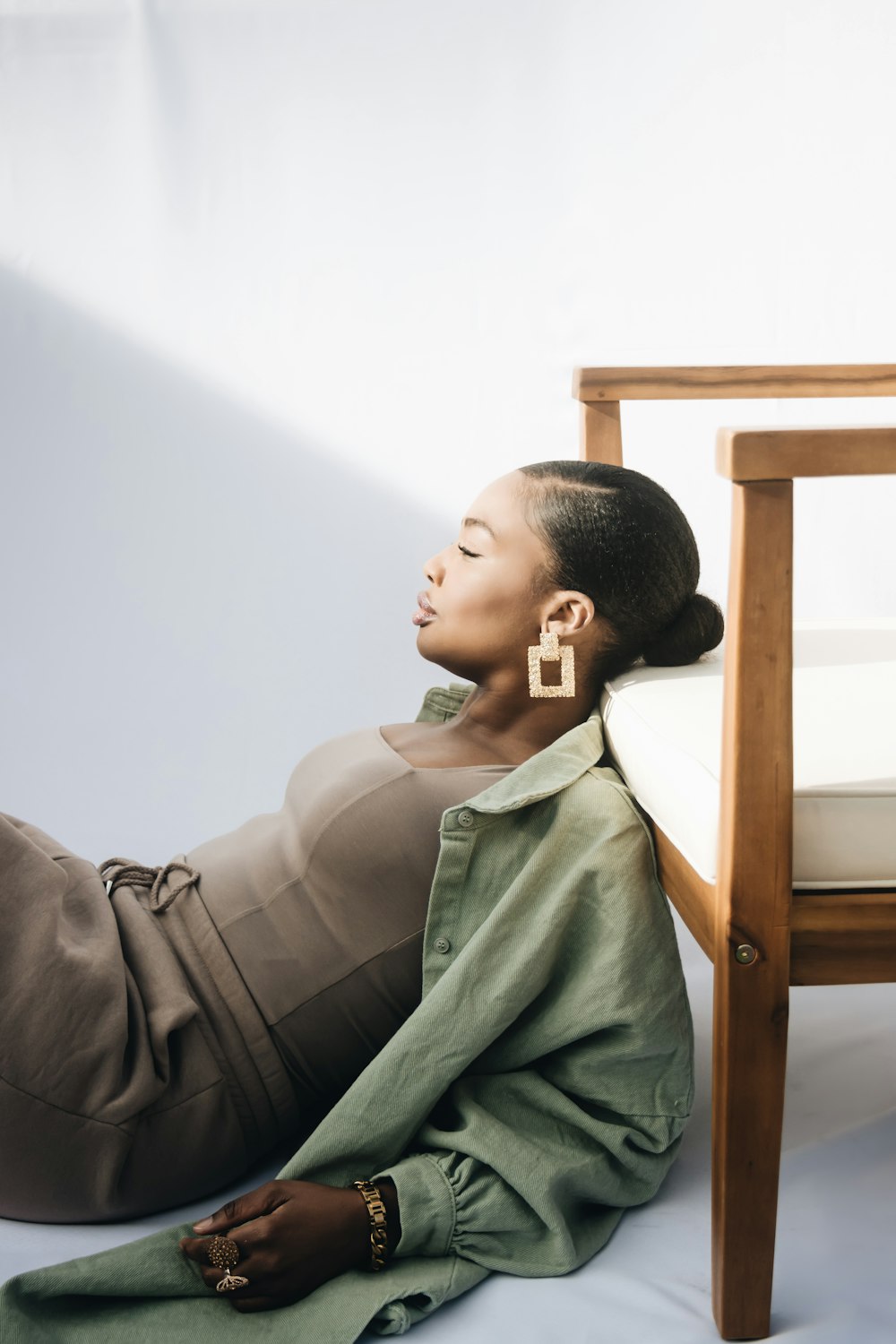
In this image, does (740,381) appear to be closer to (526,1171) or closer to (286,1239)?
(526,1171)

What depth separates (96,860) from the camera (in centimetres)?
221

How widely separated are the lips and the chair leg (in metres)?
0.55

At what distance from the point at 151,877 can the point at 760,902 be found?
676mm

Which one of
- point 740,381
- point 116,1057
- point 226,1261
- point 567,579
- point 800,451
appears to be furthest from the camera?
point 740,381

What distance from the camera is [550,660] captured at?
4.75ft

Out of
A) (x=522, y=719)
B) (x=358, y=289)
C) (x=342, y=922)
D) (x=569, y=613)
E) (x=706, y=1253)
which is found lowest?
(x=706, y=1253)

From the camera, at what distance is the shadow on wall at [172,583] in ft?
8.22

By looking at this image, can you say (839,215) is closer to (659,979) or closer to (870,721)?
(870,721)

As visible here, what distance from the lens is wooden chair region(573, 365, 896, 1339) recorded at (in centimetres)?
100

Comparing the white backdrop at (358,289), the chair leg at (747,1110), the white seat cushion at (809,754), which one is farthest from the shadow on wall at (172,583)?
the chair leg at (747,1110)

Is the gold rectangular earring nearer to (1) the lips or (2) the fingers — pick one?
(1) the lips

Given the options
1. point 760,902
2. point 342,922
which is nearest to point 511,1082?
Answer: point 342,922

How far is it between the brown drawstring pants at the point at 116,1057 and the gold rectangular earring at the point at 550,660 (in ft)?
1.37

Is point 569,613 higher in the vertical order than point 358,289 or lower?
lower
